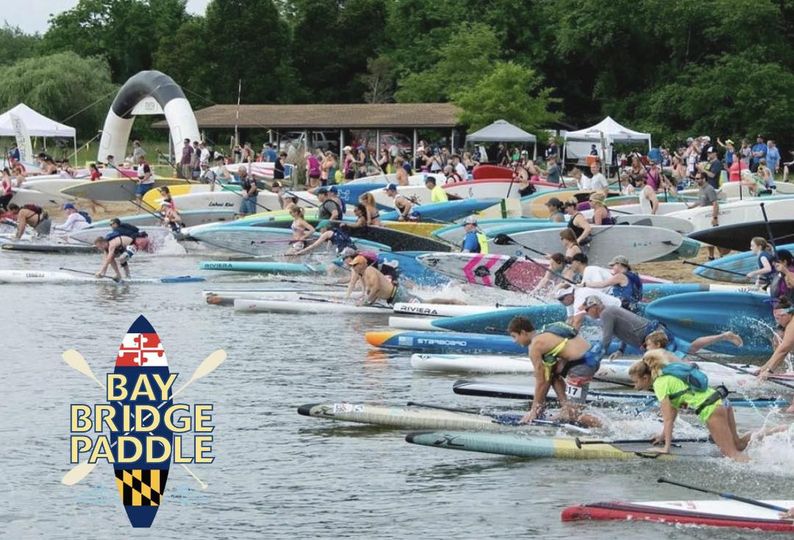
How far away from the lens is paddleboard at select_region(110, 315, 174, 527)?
9711 millimetres

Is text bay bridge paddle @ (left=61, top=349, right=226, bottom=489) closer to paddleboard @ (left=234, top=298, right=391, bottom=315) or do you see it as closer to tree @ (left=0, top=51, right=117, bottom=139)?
paddleboard @ (left=234, top=298, right=391, bottom=315)

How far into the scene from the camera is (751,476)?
439 inches

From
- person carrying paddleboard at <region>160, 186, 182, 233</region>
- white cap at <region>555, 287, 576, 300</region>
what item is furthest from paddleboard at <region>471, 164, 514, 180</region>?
white cap at <region>555, 287, 576, 300</region>

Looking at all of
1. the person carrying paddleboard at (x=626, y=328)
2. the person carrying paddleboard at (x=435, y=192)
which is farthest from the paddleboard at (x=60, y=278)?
the person carrying paddleboard at (x=626, y=328)

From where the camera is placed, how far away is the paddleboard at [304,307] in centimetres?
2012

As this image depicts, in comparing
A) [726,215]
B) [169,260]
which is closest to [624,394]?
[726,215]

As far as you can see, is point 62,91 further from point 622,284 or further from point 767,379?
point 767,379

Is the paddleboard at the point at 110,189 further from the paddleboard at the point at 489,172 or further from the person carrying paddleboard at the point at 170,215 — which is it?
the paddleboard at the point at 489,172

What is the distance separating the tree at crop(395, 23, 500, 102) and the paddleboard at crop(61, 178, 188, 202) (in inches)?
706

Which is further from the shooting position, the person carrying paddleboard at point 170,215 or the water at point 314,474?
the person carrying paddleboard at point 170,215

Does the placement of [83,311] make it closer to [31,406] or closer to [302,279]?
[302,279]

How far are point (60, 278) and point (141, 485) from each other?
1387 cm

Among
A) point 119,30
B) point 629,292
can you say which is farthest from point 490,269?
point 119,30
